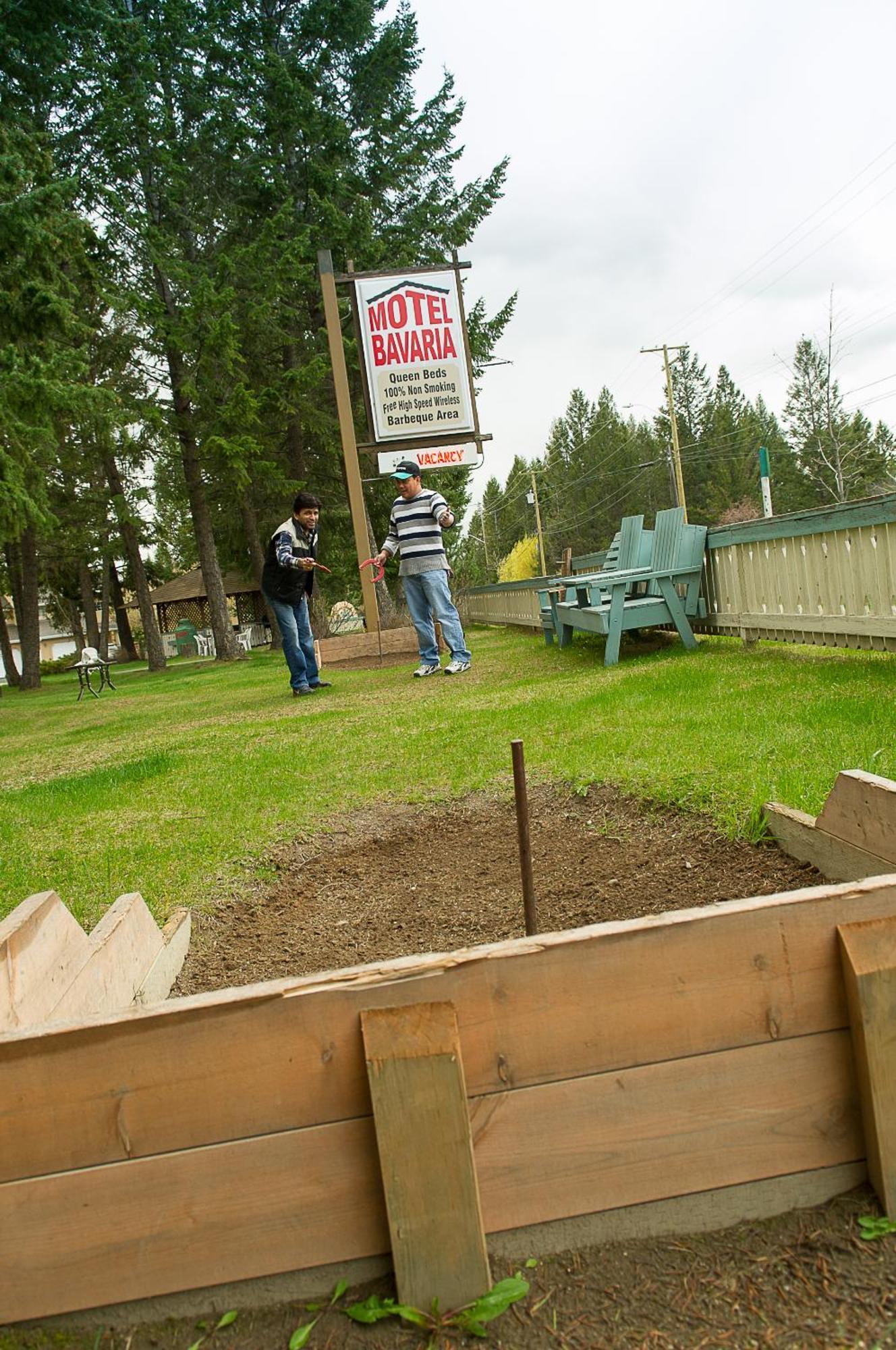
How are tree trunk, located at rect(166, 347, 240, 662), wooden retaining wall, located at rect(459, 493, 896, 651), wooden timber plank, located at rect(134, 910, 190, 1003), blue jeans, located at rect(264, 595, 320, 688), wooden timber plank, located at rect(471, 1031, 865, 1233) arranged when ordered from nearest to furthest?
wooden timber plank, located at rect(471, 1031, 865, 1233)
wooden timber plank, located at rect(134, 910, 190, 1003)
wooden retaining wall, located at rect(459, 493, 896, 651)
blue jeans, located at rect(264, 595, 320, 688)
tree trunk, located at rect(166, 347, 240, 662)

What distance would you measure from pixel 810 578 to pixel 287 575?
5222 millimetres

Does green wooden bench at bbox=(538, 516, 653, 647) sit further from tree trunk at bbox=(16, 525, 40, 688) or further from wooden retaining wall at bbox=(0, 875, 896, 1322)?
tree trunk at bbox=(16, 525, 40, 688)

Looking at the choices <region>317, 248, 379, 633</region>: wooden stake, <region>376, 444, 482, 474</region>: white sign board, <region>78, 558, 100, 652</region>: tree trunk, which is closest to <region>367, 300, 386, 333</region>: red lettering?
<region>317, 248, 379, 633</region>: wooden stake

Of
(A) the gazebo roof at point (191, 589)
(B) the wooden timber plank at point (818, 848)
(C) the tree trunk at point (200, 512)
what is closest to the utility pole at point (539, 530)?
(A) the gazebo roof at point (191, 589)

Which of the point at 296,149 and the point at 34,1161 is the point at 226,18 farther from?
the point at 34,1161

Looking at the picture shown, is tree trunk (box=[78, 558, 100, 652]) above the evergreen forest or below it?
below

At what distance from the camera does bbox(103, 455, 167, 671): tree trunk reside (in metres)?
23.4

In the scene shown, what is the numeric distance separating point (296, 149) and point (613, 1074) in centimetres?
2712

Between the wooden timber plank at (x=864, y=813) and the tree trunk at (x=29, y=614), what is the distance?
22.3 metres

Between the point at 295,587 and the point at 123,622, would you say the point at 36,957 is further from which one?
the point at 123,622

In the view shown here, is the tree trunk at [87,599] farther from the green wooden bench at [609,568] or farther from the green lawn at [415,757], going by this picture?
the green lawn at [415,757]

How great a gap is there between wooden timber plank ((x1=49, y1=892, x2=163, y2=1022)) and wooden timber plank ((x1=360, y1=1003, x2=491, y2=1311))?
0.96 meters

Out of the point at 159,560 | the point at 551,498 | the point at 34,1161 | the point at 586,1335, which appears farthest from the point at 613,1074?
the point at 551,498

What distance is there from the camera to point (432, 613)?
10.5 m
